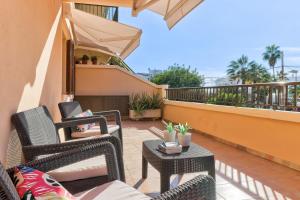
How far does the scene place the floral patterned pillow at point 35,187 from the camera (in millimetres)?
1219

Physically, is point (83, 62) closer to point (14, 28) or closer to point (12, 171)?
point (14, 28)

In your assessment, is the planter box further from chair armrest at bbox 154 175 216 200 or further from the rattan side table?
chair armrest at bbox 154 175 216 200

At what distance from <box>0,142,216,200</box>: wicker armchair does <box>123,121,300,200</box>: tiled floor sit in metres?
1.16

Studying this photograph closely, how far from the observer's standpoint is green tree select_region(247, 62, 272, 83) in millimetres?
37750

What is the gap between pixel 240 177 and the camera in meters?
3.40

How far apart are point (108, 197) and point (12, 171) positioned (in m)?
0.56

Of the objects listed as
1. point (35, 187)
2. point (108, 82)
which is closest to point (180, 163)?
point (35, 187)

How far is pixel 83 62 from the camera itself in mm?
9891

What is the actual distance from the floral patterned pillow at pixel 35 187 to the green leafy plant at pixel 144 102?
738 cm

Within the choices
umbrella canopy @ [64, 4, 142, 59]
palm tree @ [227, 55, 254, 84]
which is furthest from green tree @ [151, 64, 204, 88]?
umbrella canopy @ [64, 4, 142, 59]

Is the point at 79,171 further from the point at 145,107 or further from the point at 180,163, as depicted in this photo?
the point at 145,107

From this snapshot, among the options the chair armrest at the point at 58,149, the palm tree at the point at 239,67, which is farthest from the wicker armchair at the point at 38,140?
the palm tree at the point at 239,67

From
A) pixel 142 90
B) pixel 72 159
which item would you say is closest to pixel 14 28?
pixel 72 159

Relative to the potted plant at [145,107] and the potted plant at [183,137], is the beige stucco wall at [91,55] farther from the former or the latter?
the potted plant at [183,137]
